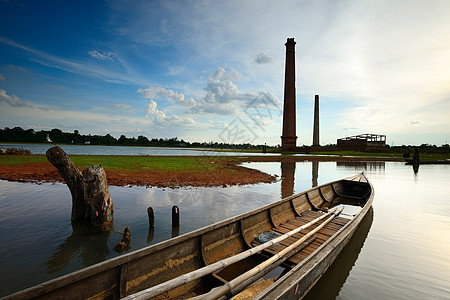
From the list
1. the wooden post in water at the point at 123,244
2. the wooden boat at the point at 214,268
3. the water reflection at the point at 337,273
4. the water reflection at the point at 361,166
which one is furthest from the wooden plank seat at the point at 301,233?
the water reflection at the point at 361,166

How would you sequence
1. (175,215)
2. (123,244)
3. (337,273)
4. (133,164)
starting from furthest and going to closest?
(133,164) < (175,215) < (123,244) < (337,273)

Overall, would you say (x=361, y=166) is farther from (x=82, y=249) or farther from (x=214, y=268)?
(x=82, y=249)

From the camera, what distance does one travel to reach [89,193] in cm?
796

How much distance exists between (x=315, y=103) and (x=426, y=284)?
274 feet

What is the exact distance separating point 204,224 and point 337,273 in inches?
198

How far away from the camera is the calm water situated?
17.3 feet

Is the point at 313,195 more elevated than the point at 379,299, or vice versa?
the point at 313,195

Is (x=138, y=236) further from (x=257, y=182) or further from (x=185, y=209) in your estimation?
(x=257, y=182)

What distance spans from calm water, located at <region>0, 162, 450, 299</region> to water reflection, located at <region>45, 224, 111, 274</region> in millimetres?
27

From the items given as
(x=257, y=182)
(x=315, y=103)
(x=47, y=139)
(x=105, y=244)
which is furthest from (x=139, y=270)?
(x=47, y=139)

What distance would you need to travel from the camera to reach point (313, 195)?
1183cm

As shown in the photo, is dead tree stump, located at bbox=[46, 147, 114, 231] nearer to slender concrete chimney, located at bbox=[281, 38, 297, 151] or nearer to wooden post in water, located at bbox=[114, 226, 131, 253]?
wooden post in water, located at bbox=[114, 226, 131, 253]

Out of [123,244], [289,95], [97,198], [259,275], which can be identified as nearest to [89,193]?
[97,198]

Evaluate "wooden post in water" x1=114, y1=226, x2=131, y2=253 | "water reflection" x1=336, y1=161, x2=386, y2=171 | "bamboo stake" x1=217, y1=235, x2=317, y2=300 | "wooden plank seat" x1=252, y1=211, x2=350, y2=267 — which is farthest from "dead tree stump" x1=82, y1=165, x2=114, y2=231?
"water reflection" x1=336, y1=161, x2=386, y2=171
